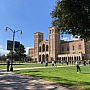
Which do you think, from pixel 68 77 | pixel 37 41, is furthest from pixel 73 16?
pixel 37 41

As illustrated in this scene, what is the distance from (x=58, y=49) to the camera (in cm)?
16788

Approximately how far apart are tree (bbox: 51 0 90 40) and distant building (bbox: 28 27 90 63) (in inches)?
4808

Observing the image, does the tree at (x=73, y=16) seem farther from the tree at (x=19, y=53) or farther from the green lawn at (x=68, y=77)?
the tree at (x=19, y=53)

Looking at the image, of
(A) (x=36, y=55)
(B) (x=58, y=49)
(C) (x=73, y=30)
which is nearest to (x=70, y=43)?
(B) (x=58, y=49)

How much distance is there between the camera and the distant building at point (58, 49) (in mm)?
147525

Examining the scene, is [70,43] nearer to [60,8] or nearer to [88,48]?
[88,48]

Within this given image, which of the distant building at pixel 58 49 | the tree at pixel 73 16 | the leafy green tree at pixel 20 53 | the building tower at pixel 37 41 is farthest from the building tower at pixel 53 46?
the tree at pixel 73 16

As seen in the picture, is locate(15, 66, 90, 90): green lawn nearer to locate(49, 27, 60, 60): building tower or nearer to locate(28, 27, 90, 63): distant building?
locate(28, 27, 90, 63): distant building

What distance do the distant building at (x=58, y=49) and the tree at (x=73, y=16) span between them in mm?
122126

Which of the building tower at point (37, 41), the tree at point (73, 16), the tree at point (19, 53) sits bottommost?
the tree at point (73, 16)

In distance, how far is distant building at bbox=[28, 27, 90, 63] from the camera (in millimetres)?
147525

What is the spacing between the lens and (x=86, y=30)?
61.2 ft

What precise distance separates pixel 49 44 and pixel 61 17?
5957 inches

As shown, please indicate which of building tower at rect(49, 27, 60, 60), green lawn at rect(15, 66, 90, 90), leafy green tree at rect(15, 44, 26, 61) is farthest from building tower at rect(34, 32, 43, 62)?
green lawn at rect(15, 66, 90, 90)
